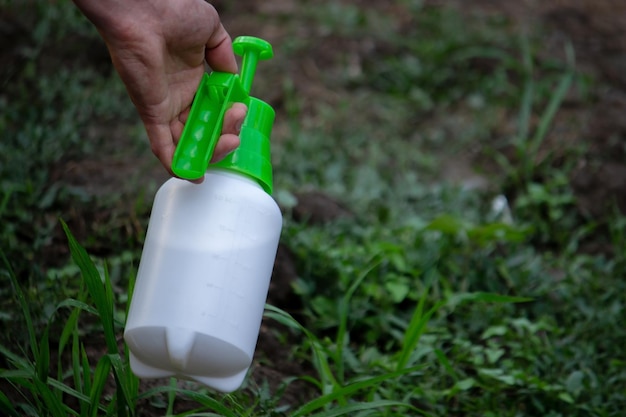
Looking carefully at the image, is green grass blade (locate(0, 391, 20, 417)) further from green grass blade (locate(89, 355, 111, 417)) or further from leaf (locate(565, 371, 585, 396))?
leaf (locate(565, 371, 585, 396))

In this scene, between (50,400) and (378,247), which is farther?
(378,247)

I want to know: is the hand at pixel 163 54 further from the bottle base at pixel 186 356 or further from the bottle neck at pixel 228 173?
the bottle base at pixel 186 356

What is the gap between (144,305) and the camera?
4.75 feet

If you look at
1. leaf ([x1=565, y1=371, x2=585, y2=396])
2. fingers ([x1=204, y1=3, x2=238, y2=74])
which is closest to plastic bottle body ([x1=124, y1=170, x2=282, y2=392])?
fingers ([x1=204, y1=3, x2=238, y2=74])

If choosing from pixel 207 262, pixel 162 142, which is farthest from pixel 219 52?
pixel 207 262

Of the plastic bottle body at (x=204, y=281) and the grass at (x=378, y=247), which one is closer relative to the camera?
the plastic bottle body at (x=204, y=281)

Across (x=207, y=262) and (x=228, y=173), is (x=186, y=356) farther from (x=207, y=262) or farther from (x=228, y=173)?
(x=228, y=173)

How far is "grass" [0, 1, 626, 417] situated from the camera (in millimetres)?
1875

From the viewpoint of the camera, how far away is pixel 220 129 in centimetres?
148

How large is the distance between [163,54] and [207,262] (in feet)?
1.48

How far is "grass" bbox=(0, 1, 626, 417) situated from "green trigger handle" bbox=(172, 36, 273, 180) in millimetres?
324

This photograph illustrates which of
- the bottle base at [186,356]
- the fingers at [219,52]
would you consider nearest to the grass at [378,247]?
the bottle base at [186,356]

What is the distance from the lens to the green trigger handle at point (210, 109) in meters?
1.44

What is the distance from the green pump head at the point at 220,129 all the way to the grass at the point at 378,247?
13.0 inches
